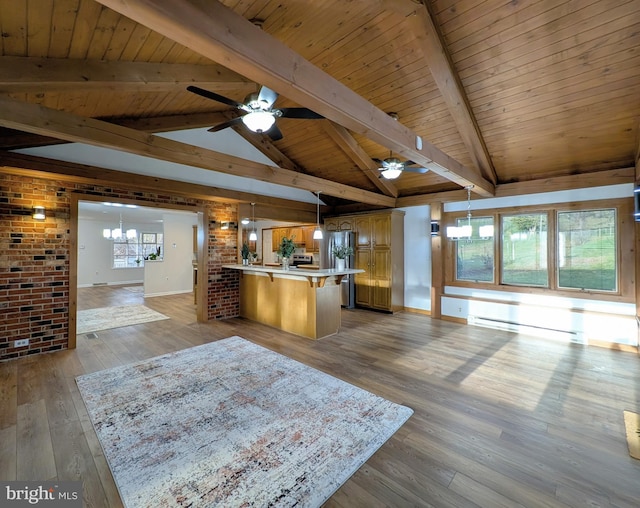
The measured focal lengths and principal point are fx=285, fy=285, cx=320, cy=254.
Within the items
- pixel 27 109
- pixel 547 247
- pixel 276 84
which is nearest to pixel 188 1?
pixel 276 84

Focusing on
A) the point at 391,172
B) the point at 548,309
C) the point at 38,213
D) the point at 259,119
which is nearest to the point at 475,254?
the point at 548,309

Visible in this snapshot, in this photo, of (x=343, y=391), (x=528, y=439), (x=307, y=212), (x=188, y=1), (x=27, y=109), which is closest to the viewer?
(x=188, y=1)

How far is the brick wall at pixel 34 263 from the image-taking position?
12.5ft

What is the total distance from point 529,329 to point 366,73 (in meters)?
4.85

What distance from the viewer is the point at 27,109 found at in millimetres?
2467

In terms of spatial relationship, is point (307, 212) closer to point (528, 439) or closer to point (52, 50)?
point (52, 50)

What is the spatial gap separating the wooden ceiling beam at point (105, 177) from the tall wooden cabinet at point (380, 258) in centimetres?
246

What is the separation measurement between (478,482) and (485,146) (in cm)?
459

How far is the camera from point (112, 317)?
601 cm

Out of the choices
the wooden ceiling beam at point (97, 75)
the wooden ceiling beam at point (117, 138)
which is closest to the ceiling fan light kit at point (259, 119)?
the wooden ceiling beam at point (97, 75)

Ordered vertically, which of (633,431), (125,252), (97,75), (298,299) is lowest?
(633,431)

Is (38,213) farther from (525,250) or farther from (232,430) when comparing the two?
(525,250)

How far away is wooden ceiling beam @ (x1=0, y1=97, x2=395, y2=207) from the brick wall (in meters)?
1.98

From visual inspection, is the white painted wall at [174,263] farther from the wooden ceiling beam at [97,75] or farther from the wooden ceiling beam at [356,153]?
the wooden ceiling beam at [97,75]
